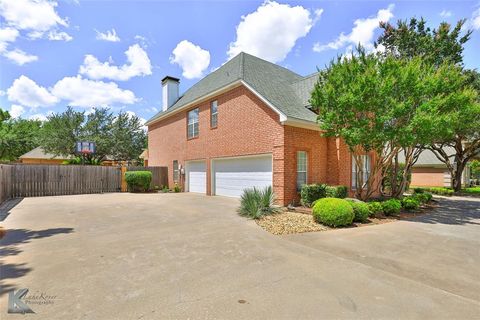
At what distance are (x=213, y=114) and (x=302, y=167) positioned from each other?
6.64 m

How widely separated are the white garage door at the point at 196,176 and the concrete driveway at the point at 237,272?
9080 millimetres

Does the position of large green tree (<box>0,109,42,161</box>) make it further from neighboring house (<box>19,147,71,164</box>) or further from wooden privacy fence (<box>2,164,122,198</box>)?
wooden privacy fence (<box>2,164,122,198</box>)

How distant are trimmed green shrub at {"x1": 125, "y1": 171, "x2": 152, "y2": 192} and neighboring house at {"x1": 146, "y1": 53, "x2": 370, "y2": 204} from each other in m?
2.61

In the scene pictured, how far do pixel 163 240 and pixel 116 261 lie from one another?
4.86ft

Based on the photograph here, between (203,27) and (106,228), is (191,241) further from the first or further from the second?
(203,27)

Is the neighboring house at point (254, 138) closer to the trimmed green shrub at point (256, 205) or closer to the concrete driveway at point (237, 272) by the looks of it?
the trimmed green shrub at point (256, 205)

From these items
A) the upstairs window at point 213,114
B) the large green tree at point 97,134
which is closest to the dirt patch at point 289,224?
the upstairs window at point 213,114

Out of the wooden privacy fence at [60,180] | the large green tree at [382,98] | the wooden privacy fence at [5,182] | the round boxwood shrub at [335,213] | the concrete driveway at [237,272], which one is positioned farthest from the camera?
the wooden privacy fence at [60,180]

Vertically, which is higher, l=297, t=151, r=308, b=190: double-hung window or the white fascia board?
the white fascia board

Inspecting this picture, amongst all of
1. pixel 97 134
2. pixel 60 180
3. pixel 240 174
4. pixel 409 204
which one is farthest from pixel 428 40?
pixel 97 134

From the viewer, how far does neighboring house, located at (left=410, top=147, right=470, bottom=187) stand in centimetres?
2723

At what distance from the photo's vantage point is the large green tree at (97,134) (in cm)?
2570

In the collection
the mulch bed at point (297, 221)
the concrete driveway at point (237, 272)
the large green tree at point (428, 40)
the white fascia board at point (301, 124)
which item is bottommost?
the mulch bed at point (297, 221)

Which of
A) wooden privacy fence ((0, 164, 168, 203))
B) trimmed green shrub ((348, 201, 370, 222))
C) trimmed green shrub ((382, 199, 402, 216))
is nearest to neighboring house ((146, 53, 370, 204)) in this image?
trimmed green shrub ((382, 199, 402, 216))
